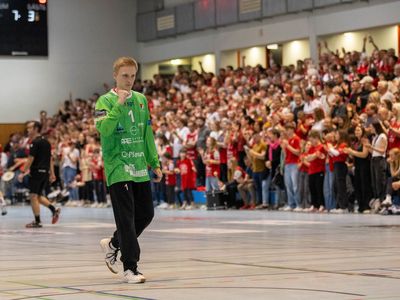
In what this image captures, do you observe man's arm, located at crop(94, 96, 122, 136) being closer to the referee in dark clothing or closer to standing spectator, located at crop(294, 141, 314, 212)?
the referee in dark clothing

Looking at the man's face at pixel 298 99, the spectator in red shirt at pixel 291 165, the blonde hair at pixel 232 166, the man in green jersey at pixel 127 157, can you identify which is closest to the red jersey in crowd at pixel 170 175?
the blonde hair at pixel 232 166

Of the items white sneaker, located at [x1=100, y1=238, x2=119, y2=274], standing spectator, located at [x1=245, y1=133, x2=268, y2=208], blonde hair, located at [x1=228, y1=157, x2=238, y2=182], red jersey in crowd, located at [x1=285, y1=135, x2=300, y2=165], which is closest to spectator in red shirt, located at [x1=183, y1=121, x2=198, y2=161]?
blonde hair, located at [x1=228, y1=157, x2=238, y2=182]

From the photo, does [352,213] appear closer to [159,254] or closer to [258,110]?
[258,110]

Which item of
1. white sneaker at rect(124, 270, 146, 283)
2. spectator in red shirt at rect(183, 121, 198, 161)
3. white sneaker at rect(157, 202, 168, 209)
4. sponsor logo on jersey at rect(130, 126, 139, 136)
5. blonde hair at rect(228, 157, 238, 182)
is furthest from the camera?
white sneaker at rect(157, 202, 168, 209)

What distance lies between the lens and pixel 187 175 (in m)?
30.7

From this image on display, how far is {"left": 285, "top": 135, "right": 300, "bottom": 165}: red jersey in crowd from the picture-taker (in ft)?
87.1

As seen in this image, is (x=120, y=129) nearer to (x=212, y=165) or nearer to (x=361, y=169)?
(x=361, y=169)

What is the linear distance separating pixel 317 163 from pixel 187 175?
6162 millimetres

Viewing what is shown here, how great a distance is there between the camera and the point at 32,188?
2205cm

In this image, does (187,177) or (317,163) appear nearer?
(317,163)

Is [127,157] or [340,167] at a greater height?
[127,157]

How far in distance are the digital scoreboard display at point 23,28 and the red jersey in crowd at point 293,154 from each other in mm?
19944

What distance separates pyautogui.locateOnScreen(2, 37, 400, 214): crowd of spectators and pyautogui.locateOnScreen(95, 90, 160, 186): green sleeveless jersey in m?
12.7

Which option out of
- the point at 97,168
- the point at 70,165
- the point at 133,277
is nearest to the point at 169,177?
the point at 97,168
